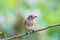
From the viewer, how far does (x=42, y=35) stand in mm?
2689

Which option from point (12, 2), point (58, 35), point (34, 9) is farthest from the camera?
point (34, 9)

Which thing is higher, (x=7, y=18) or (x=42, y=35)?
(x=7, y=18)

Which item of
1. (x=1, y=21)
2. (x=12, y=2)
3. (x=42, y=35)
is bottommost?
(x=42, y=35)

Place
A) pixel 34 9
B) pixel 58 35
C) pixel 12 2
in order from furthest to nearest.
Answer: pixel 34 9
pixel 12 2
pixel 58 35

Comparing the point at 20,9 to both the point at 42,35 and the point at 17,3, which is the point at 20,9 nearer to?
the point at 17,3

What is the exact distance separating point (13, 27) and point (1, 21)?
0.31 metres

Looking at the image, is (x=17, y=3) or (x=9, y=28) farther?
(x=17, y=3)

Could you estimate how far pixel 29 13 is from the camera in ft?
8.62

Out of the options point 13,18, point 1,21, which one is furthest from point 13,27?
point 1,21

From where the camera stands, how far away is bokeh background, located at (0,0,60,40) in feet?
8.42

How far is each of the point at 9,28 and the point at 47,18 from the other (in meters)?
0.45

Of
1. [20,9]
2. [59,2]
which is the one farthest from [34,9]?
[59,2]

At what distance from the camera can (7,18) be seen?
2752 mm

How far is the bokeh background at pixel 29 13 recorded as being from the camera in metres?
2.57
